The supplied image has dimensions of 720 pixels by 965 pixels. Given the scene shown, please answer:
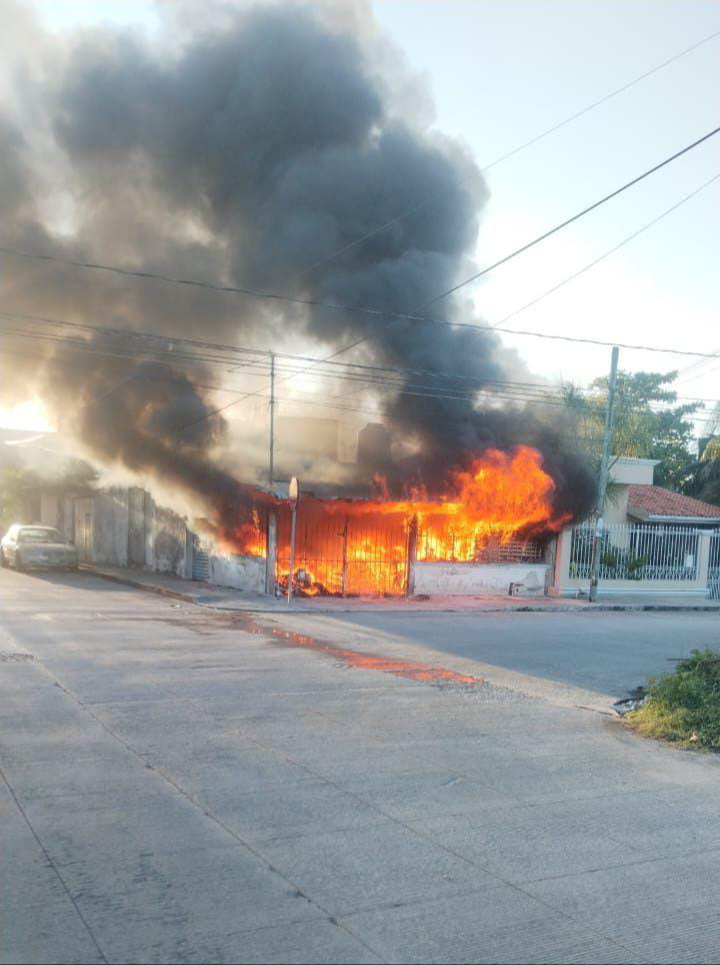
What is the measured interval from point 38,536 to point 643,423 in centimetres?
2217

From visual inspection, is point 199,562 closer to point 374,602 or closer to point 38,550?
point 38,550

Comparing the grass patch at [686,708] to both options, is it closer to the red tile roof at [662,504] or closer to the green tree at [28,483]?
the red tile roof at [662,504]

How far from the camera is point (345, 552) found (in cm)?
2131

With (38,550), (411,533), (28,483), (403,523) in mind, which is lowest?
(38,550)

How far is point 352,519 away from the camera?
21328 millimetres

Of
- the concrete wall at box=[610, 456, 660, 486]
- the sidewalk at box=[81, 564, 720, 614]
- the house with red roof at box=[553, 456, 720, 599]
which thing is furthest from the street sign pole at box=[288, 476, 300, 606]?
the concrete wall at box=[610, 456, 660, 486]

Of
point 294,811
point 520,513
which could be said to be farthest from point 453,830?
point 520,513

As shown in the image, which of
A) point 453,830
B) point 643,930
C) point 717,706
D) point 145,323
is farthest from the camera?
point 145,323

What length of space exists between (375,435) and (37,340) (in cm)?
790

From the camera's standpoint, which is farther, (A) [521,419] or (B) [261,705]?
(A) [521,419]

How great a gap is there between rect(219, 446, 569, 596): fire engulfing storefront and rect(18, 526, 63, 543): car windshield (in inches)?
292

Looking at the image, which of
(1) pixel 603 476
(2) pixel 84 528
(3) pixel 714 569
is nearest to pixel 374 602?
(1) pixel 603 476

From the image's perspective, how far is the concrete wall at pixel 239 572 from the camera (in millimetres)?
20281

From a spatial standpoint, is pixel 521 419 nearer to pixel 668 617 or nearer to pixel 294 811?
pixel 668 617
